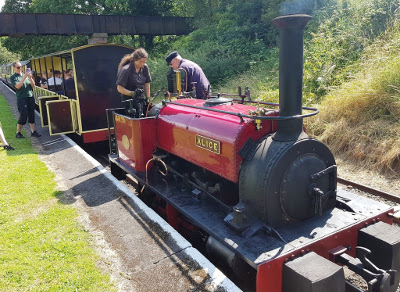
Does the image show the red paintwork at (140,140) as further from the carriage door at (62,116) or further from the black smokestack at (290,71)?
the carriage door at (62,116)

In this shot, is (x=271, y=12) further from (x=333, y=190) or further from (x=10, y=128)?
(x=333, y=190)

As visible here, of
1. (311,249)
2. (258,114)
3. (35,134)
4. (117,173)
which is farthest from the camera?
(35,134)

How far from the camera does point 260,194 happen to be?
286 centimetres

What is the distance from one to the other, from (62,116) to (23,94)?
147 centimetres

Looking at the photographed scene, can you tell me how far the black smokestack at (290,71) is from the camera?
275cm

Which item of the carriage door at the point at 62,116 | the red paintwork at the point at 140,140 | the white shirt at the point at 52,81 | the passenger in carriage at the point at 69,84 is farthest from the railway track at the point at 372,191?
the white shirt at the point at 52,81

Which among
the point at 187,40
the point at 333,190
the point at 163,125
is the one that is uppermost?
the point at 187,40

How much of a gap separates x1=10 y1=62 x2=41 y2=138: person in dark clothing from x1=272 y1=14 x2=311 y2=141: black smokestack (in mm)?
7421

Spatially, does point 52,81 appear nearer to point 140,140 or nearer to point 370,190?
point 140,140

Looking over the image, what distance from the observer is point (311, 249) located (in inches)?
106

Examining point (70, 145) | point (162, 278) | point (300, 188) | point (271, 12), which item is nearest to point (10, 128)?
point (70, 145)

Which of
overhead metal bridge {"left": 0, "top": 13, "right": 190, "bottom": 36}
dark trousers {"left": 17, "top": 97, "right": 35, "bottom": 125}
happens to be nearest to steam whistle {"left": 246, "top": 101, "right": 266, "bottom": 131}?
dark trousers {"left": 17, "top": 97, "right": 35, "bottom": 125}

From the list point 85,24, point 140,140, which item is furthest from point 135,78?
point 85,24

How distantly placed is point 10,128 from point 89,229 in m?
7.89
